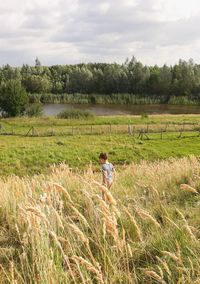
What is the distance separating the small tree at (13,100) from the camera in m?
69.0

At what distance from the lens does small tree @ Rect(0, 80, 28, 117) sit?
69.0 m

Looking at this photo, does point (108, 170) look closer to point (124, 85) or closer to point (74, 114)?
point (74, 114)

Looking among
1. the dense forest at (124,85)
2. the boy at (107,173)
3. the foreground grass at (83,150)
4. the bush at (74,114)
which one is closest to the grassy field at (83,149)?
the foreground grass at (83,150)

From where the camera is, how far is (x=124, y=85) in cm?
12288

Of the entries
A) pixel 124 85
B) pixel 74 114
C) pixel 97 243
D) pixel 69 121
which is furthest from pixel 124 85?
pixel 97 243

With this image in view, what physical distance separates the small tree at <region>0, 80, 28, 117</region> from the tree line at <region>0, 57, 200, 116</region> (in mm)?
40546

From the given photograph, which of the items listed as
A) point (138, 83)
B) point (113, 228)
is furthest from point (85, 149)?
point (138, 83)

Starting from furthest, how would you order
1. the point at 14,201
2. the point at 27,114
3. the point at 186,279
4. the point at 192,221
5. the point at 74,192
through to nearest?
the point at 27,114
the point at 74,192
the point at 14,201
the point at 192,221
the point at 186,279

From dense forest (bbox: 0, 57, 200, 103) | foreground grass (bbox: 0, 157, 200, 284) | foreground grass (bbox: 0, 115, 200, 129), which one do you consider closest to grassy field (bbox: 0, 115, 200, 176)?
foreground grass (bbox: 0, 115, 200, 129)

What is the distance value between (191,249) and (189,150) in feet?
114

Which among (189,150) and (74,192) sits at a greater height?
(74,192)

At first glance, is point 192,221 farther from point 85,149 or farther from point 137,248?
point 85,149

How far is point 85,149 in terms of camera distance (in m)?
36.2

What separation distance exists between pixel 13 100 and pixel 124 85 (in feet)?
191
